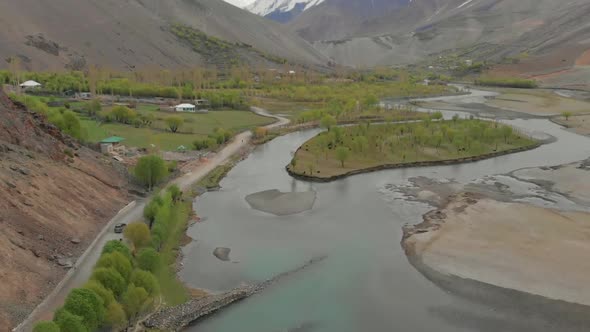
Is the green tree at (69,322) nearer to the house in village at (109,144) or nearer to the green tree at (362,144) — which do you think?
the house in village at (109,144)

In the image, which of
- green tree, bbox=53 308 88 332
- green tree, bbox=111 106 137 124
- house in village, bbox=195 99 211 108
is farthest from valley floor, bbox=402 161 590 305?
house in village, bbox=195 99 211 108

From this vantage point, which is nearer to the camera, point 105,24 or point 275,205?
point 275,205

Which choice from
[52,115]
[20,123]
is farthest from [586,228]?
[52,115]

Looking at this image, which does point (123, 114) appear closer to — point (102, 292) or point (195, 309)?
point (195, 309)

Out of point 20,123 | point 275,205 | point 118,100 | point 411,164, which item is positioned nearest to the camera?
point 20,123

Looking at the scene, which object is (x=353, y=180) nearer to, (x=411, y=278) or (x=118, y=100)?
(x=411, y=278)

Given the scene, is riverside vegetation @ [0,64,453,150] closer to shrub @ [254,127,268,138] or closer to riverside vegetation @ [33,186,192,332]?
shrub @ [254,127,268,138]
